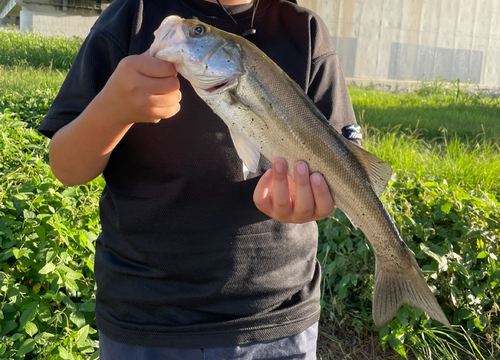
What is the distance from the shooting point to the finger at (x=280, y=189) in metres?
1.36

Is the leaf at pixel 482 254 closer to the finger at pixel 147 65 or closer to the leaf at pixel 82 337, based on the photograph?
the leaf at pixel 82 337

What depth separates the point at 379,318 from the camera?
1.51 m

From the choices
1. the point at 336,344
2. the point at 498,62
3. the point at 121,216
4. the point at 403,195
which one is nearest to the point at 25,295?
the point at 121,216

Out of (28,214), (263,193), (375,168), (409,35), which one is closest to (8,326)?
(28,214)

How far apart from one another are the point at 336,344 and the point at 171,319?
80.6 inches

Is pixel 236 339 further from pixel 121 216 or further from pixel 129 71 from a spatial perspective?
pixel 129 71

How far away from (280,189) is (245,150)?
0.46ft

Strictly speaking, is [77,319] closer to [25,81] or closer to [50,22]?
[25,81]

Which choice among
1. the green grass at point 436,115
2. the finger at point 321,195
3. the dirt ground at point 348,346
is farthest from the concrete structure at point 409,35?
the finger at point 321,195

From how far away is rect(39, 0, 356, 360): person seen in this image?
1.39 m

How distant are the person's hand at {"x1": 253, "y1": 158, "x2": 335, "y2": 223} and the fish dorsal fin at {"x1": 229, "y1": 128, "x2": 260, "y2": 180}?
6cm

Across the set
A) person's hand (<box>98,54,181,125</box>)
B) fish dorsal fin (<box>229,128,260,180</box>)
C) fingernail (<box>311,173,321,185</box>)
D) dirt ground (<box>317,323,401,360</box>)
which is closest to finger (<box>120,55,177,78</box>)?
person's hand (<box>98,54,181,125</box>)

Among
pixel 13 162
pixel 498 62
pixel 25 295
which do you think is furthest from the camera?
pixel 498 62

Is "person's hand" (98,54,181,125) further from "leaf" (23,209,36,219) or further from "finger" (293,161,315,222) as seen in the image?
"leaf" (23,209,36,219)
